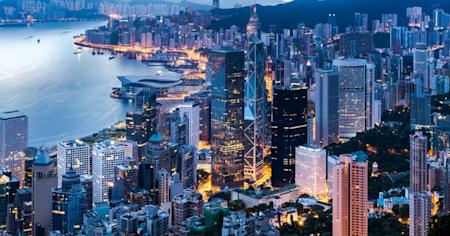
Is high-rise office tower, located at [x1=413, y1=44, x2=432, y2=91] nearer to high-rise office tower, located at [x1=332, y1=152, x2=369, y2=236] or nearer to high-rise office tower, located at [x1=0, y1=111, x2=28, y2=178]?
high-rise office tower, located at [x1=0, y1=111, x2=28, y2=178]

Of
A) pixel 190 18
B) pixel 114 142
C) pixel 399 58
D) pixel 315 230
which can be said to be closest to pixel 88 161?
pixel 114 142

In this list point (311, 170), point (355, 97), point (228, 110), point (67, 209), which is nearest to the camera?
point (67, 209)

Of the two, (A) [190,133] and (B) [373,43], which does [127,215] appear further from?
(B) [373,43]

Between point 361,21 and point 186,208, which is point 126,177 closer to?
point 186,208

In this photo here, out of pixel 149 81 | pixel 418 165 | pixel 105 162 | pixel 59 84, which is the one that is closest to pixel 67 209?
pixel 105 162

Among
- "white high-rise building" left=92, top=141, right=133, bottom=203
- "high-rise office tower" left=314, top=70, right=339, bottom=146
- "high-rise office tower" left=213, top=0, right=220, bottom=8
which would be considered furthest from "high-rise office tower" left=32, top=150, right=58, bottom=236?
"high-rise office tower" left=213, top=0, right=220, bottom=8

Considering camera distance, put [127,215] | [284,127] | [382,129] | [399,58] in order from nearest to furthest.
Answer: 1. [127,215]
2. [284,127]
3. [382,129]
4. [399,58]
